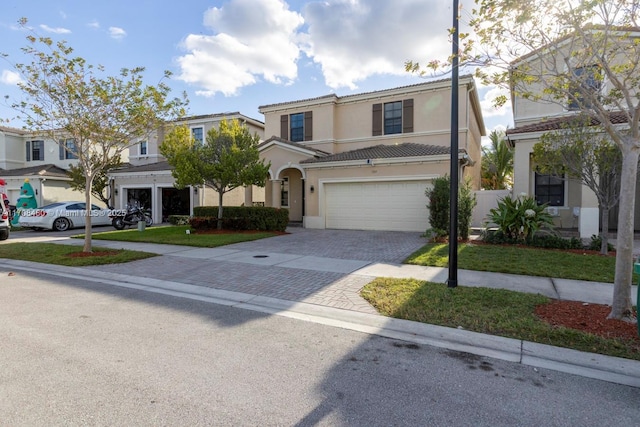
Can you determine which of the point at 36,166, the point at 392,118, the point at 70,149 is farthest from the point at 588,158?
the point at 36,166

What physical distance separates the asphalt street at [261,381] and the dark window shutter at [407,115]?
1514 centimetres

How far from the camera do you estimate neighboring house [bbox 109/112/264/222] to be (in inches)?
835

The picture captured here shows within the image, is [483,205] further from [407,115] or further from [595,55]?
[595,55]

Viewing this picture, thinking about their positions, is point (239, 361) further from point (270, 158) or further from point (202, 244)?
point (270, 158)

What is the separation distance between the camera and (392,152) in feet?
52.5

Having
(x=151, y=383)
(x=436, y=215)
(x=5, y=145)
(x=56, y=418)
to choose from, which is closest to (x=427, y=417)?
(x=151, y=383)

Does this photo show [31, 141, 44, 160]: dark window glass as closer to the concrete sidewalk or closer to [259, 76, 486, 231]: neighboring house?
[259, 76, 486, 231]: neighboring house

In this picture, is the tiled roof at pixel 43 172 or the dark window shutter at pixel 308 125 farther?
the tiled roof at pixel 43 172

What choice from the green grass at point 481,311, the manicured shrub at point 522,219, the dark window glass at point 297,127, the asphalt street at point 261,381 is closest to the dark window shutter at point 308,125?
the dark window glass at point 297,127

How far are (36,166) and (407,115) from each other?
1094 inches

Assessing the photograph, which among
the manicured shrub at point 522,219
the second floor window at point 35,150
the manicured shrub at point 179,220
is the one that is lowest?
the manicured shrub at point 179,220

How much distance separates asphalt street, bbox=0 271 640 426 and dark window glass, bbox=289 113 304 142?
17066 millimetres

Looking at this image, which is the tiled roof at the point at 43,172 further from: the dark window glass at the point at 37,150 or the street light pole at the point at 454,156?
the street light pole at the point at 454,156

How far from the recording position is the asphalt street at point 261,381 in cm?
277
